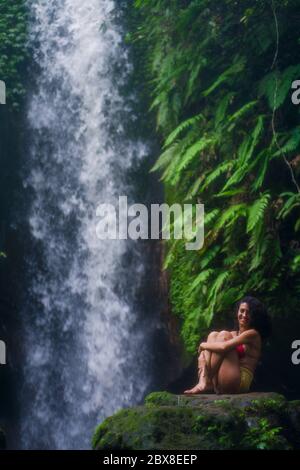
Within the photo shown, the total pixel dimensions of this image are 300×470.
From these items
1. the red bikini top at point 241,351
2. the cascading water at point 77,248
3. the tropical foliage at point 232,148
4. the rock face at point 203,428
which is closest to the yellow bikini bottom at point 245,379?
the red bikini top at point 241,351

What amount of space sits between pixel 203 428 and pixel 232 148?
13.6 ft

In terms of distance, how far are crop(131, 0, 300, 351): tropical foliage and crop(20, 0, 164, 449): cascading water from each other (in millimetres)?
1044

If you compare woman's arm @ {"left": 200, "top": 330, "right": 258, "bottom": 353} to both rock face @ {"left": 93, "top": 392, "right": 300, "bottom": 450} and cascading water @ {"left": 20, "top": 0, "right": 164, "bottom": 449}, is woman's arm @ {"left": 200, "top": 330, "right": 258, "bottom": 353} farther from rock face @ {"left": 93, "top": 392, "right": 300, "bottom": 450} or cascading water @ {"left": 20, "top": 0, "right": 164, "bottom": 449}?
cascading water @ {"left": 20, "top": 0, "right": 164, "bottom": 449}

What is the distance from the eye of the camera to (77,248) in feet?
31.0

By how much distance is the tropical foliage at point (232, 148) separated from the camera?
7.06m

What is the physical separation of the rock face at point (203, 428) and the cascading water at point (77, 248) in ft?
11.9

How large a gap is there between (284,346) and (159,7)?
5340 millimetres

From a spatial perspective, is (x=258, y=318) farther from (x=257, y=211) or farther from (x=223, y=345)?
(x=257, y=211)

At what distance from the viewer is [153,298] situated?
29.7 feet

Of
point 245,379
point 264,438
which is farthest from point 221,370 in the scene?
point 264,438
